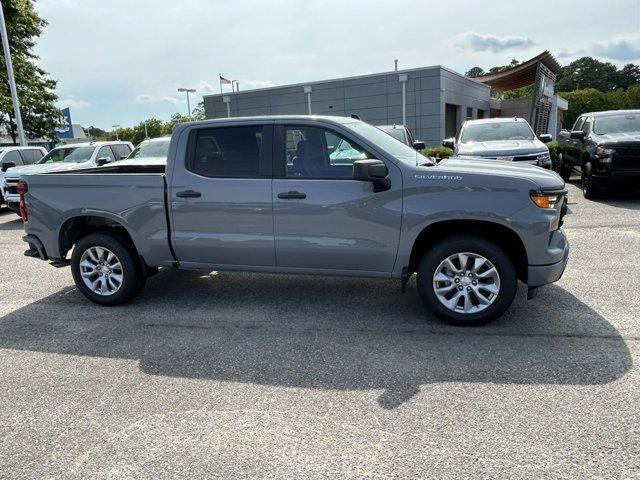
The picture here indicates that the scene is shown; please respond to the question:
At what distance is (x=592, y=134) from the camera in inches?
446

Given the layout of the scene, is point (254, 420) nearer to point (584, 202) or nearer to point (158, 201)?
point (158, 201)

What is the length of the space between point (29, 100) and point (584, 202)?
29.6 metres

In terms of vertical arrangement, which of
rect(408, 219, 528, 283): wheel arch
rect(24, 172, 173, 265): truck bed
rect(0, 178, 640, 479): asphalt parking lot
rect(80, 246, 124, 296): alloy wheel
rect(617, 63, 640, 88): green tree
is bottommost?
rect(0, 178, 640, 479): asphalt parking lot

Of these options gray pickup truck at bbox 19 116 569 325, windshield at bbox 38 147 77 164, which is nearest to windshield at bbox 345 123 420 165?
gray pickup truck at bbox 19 116 569 325

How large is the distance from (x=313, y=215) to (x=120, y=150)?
12358 millimetres

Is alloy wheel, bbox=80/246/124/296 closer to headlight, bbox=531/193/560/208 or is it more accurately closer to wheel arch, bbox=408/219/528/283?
wheel arch, bbox=408/219/528/283

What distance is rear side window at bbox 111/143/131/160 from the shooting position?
15.0 m

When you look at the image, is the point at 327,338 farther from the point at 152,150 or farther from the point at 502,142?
the point at 152,150

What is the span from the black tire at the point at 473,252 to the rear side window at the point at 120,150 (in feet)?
41.8

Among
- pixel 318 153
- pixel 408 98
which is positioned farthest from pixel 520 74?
pixel 318 153

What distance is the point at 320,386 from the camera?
11.8ft

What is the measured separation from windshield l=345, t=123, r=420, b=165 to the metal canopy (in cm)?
2566

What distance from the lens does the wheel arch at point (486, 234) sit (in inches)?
176

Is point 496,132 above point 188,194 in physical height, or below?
above
